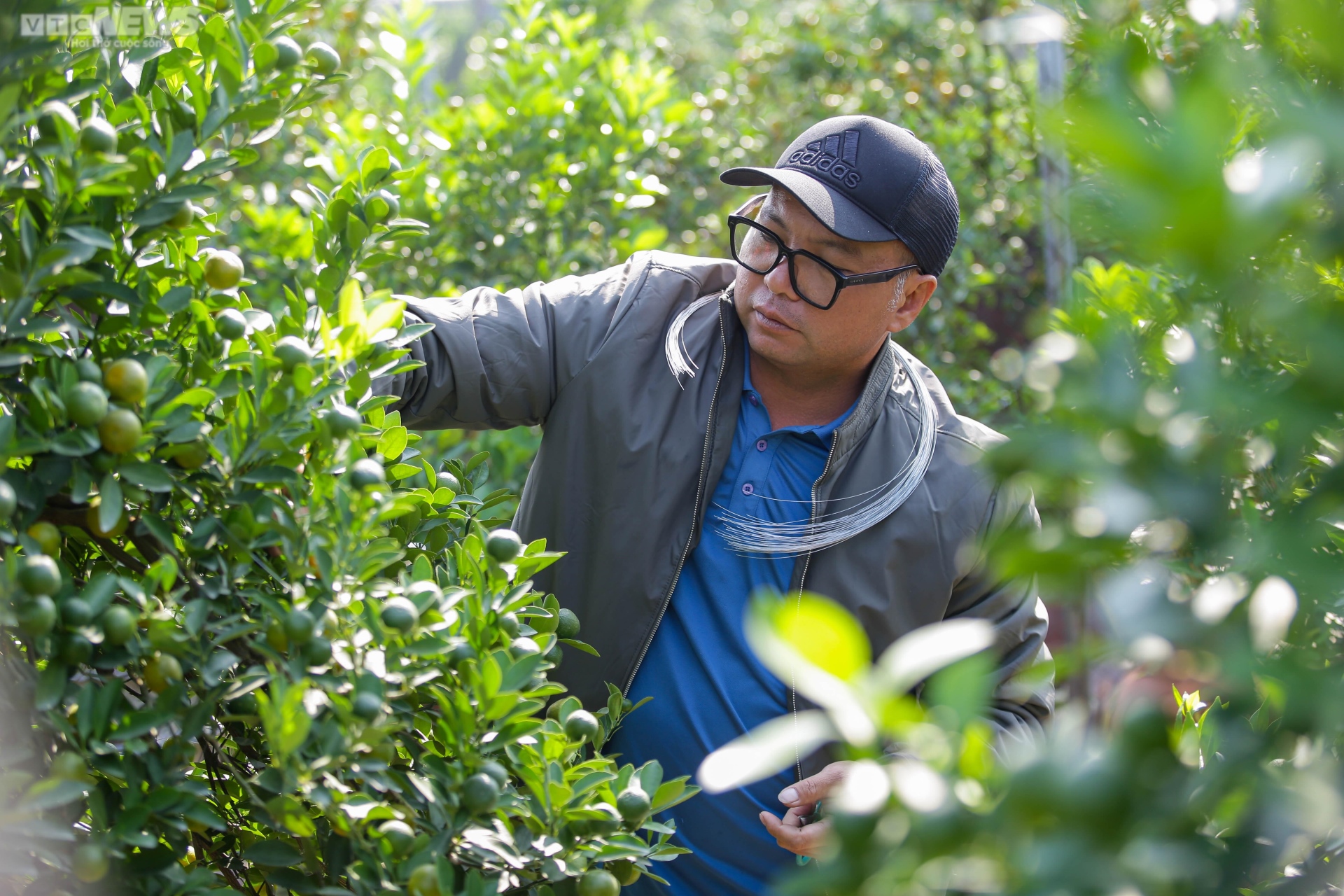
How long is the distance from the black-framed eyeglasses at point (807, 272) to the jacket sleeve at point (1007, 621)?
0.51 meters

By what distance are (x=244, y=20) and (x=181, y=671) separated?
0.73 m

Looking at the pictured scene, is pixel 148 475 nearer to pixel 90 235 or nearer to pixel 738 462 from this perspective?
pixel 90 235

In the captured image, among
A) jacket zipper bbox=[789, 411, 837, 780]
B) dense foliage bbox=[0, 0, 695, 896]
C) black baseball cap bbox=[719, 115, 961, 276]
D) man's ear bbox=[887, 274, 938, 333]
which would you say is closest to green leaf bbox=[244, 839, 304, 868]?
dense foliage bbox=[0, 0, 695, 896]

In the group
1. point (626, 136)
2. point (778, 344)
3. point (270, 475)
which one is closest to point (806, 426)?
point (778, 344)

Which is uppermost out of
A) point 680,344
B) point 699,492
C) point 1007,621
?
point 680,344

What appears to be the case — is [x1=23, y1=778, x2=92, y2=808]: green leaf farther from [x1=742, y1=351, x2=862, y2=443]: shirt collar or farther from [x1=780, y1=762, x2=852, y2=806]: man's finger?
[x1=742, y1=351, x2=862, y2=443]: shirt collar

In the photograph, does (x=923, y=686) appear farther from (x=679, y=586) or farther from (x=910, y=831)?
(x=910, y=831)

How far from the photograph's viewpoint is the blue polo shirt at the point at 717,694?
6.89ft

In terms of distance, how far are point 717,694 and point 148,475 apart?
1.30m

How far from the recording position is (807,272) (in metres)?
2.19

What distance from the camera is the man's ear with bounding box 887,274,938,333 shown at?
7.75 feet

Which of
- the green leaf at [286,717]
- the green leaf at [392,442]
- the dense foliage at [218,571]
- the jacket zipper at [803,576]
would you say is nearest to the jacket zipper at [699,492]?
the jacket zipper at [803,576]

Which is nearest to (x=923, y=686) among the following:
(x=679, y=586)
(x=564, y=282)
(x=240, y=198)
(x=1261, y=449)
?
(x=679, y=586)

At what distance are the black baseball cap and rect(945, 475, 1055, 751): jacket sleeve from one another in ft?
1.92
